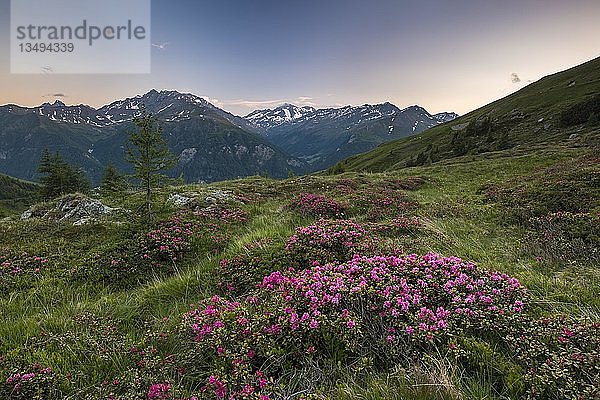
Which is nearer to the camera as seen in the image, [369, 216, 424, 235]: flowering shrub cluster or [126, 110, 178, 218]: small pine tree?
[369, 216, 424, 235]: flowering shrub cluster

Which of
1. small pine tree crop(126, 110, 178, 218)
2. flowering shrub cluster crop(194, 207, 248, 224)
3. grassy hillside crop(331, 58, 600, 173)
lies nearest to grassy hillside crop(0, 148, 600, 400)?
small pine tree crop(126, 110, 178, 218)

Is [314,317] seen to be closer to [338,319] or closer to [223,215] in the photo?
[338,319]

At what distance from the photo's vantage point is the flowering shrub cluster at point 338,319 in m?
4.11

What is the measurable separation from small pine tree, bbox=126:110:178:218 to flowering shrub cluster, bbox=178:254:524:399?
8.30 meters

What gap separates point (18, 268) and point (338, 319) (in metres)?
9.98

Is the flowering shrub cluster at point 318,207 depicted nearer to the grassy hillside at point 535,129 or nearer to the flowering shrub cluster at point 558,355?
the flowering shrub cluster at point 558,355

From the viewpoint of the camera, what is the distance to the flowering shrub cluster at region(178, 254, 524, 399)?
4113 mm

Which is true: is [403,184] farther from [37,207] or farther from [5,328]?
[37,207]

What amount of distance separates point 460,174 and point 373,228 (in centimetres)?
2248

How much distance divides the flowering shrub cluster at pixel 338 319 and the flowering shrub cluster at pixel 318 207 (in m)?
7.36

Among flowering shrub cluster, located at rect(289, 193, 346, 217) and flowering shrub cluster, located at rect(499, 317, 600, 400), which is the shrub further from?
flowering shrub cluster, located at rect(289, 193, 346, 217)

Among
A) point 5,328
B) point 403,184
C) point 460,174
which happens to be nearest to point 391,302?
point 5,328

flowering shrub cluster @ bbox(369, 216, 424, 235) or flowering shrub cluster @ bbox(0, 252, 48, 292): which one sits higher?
flowering shrub cluster @ bbox(369, 216, 424, 235)

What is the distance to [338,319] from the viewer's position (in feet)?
14.5
